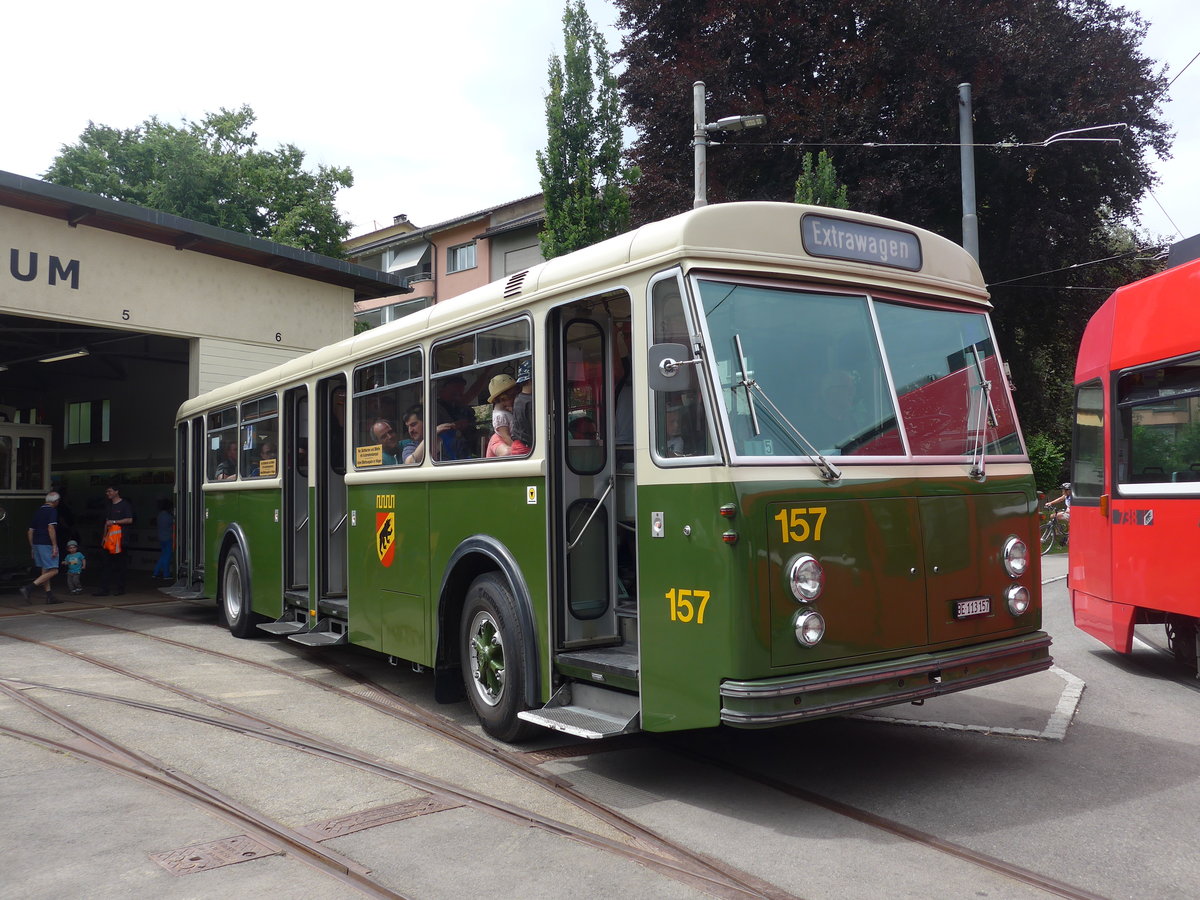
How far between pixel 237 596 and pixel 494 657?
21.2ft

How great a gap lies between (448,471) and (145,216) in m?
10.5

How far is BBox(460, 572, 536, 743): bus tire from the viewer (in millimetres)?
6297

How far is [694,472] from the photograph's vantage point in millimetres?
5082

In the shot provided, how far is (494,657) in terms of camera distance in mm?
6633

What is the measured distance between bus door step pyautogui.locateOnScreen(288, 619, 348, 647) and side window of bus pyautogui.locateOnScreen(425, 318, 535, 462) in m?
2.59

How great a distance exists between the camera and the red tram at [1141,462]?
7.93 m

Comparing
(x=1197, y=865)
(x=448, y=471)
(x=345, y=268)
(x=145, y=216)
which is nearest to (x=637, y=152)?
(x=345, y=268)

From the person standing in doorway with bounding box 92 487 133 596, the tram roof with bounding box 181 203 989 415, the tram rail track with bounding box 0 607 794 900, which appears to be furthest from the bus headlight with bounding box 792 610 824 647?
the person standing in doorway with bounding box 92 487 133 596

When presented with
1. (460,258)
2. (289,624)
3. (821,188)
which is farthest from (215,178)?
(289,624)

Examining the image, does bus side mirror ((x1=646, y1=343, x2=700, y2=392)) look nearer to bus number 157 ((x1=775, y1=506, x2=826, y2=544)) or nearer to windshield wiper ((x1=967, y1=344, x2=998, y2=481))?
bus number 157 ((x1=775, y1=506, x2=826, y2=544))

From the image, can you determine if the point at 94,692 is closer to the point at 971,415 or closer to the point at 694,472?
the point at 694,472

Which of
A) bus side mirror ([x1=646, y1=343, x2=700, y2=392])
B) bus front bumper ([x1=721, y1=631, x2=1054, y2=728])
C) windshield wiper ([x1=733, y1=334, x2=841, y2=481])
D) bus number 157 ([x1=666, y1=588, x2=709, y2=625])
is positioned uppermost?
bus side mirror ([x1=646, y1=343, x2=700, y2=392])

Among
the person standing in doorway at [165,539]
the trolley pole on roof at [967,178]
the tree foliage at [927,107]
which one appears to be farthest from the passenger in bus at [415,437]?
the person standing in doorway at [165,539]

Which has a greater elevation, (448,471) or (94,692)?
(448,471)
